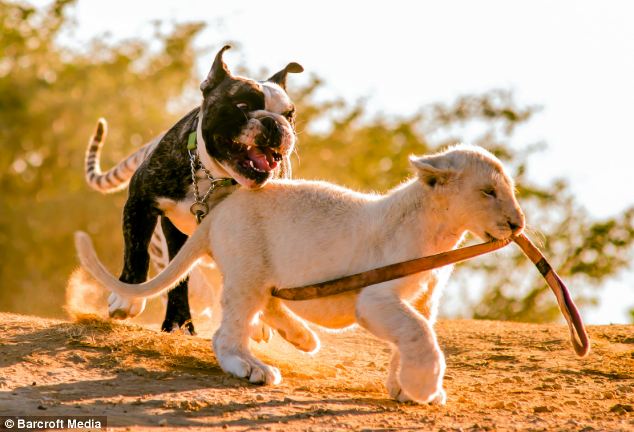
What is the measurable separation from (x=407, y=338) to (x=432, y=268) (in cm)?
57

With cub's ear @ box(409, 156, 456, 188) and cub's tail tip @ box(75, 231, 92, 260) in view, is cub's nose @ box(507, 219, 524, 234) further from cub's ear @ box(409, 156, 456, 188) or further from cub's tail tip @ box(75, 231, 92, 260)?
cub's tail tip @ box(75, 231, 92, 260)

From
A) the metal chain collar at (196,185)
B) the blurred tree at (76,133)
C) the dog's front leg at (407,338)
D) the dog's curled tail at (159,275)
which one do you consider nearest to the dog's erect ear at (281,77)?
the metal chain collar at (196,185)

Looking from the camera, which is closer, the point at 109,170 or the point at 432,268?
the point at 432,268

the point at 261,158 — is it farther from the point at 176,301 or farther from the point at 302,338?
the point at 176,301

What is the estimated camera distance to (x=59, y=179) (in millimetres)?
33719

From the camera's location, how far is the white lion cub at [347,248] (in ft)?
21.9

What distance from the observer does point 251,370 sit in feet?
23.2

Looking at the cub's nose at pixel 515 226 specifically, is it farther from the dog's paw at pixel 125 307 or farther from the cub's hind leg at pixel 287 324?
the dog's paw at pixel 125 307

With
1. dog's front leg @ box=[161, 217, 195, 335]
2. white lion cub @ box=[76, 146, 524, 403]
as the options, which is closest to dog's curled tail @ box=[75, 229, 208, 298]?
white lion cub @ box=[76, 146, 524, 403]

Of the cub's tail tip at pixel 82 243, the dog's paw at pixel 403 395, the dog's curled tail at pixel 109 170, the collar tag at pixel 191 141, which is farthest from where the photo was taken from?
the dog's curled tail at pixel 109 170

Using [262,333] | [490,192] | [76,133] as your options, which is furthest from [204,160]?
[76,133]

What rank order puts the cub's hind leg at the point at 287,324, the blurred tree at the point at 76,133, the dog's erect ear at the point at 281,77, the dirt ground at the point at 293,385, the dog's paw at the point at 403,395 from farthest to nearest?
the blurred tree at the point at 76,133 → the dog's erect ear at the point at 281,77 → the cub's hind leg at the point at 287,324 → the dog's paw at the point at 403,395 → the dirt ground at the point at 293,385

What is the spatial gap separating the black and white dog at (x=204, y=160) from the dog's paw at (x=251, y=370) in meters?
1.21

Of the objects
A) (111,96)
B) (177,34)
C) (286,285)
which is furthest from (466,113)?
(286,285)
